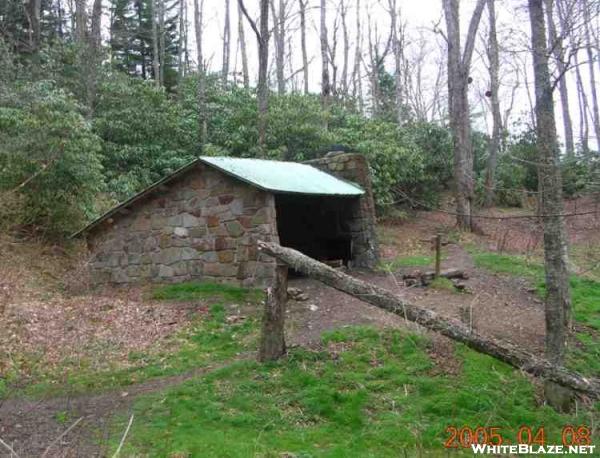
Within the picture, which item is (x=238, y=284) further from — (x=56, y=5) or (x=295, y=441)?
(x=56, y=5)

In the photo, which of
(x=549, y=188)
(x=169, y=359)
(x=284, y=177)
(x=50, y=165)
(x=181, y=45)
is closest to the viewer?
(x=549, y=188)

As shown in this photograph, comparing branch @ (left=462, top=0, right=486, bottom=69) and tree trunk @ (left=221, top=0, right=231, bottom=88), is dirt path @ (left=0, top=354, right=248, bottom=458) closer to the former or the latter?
branch @ (left=462, top=0, right=486, bottom=69)

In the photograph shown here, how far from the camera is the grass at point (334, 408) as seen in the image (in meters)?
4.28

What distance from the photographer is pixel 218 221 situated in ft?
30.9

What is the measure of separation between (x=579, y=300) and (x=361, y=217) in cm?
442

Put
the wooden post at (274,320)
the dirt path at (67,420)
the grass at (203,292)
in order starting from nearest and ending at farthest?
1. the dirt path at (67,420)
2. the wooden post at (274,320)
3. the grass at (203,292)

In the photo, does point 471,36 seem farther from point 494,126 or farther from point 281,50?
point 281,50

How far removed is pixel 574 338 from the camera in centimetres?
744

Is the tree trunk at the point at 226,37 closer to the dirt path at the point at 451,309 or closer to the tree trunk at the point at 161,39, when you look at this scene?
the tree trunk at the point at 161,39

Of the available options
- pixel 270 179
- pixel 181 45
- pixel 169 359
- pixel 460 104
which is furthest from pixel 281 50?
pixel 169 359

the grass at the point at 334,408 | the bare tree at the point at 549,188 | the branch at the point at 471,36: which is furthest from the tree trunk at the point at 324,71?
the grass at the point at 334,408

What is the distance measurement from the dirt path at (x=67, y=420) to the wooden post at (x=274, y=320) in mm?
825

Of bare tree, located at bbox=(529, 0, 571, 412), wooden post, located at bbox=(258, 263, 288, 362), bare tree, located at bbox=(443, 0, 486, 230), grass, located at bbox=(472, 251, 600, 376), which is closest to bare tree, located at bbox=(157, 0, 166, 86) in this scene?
bare tree, located at bbox=(443, 0, 486, 230)

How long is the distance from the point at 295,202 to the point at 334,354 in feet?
22.9
